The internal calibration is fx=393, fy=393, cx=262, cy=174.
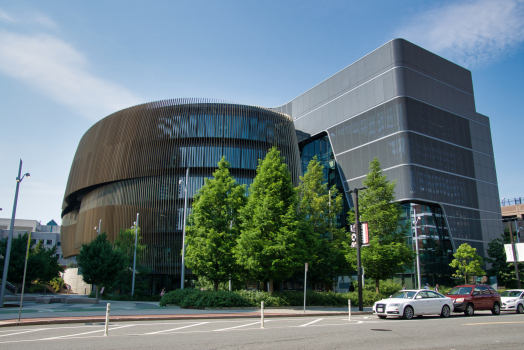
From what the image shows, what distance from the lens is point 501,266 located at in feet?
155

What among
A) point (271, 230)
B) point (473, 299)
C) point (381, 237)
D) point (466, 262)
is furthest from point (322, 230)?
point (466, 262)

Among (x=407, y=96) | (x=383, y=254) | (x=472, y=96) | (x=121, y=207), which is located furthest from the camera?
(x=472, y=96)

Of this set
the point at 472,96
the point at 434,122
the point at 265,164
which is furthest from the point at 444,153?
the point at 265,164

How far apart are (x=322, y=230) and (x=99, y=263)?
792 inches

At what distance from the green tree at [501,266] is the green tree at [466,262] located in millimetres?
5971

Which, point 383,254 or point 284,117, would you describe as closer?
point 383,254

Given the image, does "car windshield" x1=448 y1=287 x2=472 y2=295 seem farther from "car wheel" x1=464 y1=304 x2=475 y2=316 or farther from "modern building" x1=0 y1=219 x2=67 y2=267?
"modern building" x1=0 y1=219 x2=67 y2=267

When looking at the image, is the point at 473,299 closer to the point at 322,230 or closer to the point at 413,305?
the point at 413,305

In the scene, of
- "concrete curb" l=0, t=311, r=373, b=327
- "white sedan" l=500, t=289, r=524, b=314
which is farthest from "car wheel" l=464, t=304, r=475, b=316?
"concrete curb" l=0, t=311, r=373, b=327

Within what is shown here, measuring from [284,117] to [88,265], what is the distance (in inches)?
1298

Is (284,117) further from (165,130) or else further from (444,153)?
(444,153)

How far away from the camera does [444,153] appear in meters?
49.7

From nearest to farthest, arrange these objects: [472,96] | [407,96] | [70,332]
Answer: [70,332], [407,96], [472,96]

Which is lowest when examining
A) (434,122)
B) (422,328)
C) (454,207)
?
(422,328)
